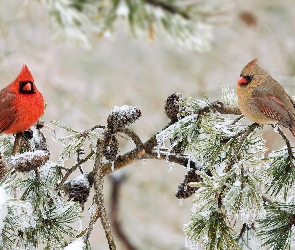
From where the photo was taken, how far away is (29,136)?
47.2 inches

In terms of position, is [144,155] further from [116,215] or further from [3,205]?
[116,215]

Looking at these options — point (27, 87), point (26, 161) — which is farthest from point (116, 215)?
point (26, 161)

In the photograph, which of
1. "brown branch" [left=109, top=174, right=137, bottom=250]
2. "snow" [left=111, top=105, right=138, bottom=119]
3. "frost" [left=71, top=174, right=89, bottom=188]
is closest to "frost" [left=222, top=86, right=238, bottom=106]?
"snow" [left=111, top=105, right=138, bottom=119]

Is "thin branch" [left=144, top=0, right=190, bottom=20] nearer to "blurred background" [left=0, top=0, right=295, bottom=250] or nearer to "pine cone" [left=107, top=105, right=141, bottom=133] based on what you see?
"blurred background" [left=0, top=0, right=295, bottom=250]

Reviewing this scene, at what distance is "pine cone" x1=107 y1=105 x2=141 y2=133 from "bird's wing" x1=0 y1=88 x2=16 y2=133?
352mm

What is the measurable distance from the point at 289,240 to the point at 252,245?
8 centimetres

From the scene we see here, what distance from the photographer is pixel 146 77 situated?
7.01 metres

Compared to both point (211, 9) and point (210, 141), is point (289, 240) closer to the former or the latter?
point (210, 141)

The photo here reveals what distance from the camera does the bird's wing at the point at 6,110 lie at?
1273 millimetres

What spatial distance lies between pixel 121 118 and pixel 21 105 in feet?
1.33

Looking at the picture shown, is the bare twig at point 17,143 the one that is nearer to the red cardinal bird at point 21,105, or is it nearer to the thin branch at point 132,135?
the red cardinal bird at point 21,105

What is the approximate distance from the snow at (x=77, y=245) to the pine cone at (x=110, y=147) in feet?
0.74

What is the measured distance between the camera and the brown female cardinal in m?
1.06

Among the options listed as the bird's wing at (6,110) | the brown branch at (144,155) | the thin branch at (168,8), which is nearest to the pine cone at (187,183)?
the brown branch at (144,155)
